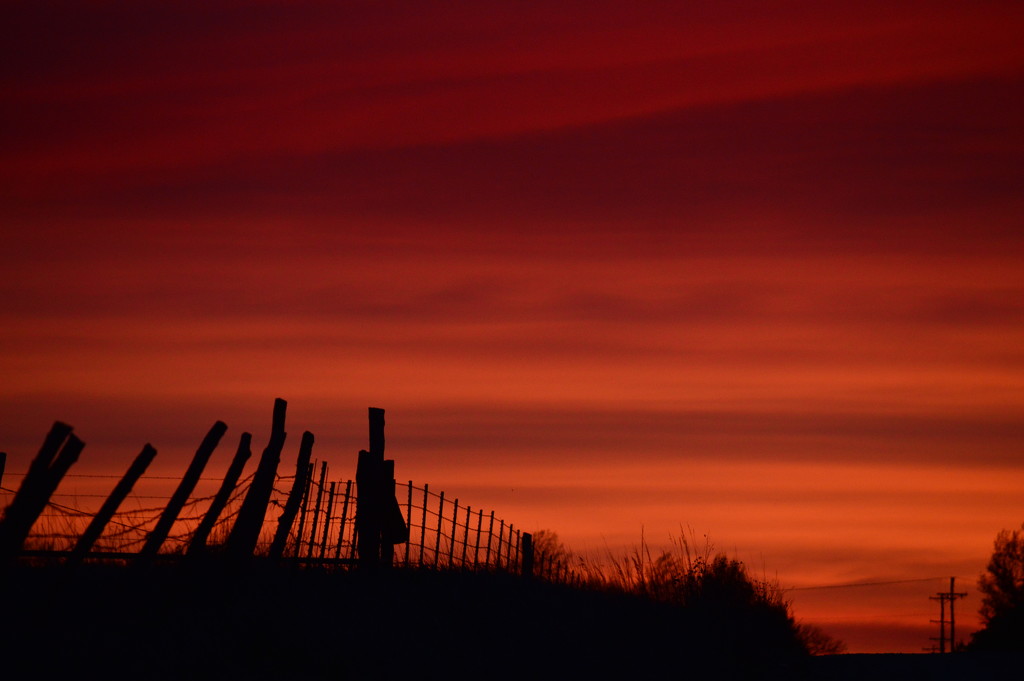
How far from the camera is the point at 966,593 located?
251 feet

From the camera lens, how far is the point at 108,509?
385 inches

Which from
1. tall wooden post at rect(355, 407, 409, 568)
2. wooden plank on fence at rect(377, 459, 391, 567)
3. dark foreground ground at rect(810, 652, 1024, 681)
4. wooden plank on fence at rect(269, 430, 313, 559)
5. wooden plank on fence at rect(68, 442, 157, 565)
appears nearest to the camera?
wooden plank on fence at rect(68, 442, 157, 565)

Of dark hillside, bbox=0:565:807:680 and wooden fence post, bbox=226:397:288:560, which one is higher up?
wooden fence post, bbox=226:397:288:560

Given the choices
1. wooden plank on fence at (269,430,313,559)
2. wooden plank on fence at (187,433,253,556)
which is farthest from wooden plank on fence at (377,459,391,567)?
wooden plank on fence at (187,433,253,556)

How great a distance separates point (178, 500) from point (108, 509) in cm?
108

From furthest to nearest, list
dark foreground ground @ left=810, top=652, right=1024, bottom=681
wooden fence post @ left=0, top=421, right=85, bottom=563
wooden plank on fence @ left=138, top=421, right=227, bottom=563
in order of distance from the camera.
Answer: dark foreground ground @ left=810, top=652, right=1024, bottom=681
wooden plank on fence @ left=138, top=421, right=227, bottom=563
wooden fence post @ left=0, top=421, right=85, bottom=563

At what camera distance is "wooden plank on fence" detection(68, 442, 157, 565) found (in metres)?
9.75

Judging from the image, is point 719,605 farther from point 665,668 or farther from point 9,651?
point 9,651

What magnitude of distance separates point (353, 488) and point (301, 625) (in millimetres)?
8901

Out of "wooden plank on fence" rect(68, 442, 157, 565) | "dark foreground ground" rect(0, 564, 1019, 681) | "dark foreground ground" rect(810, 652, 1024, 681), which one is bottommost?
"dark foreground ground" rect(810, 652, 1024, 681)

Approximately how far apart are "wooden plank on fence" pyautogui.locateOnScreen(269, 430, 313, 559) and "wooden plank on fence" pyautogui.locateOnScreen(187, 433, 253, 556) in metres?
1.40

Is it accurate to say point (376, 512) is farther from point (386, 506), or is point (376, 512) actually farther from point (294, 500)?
point (294, 500)

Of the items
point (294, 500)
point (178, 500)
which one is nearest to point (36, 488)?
point (178, 500)

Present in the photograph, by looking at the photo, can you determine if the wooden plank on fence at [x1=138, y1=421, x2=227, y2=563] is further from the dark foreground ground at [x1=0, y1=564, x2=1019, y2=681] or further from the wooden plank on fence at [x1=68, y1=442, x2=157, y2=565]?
the wooden plank on fence at [x1=68, y1=442, x2=157, y2=565]
